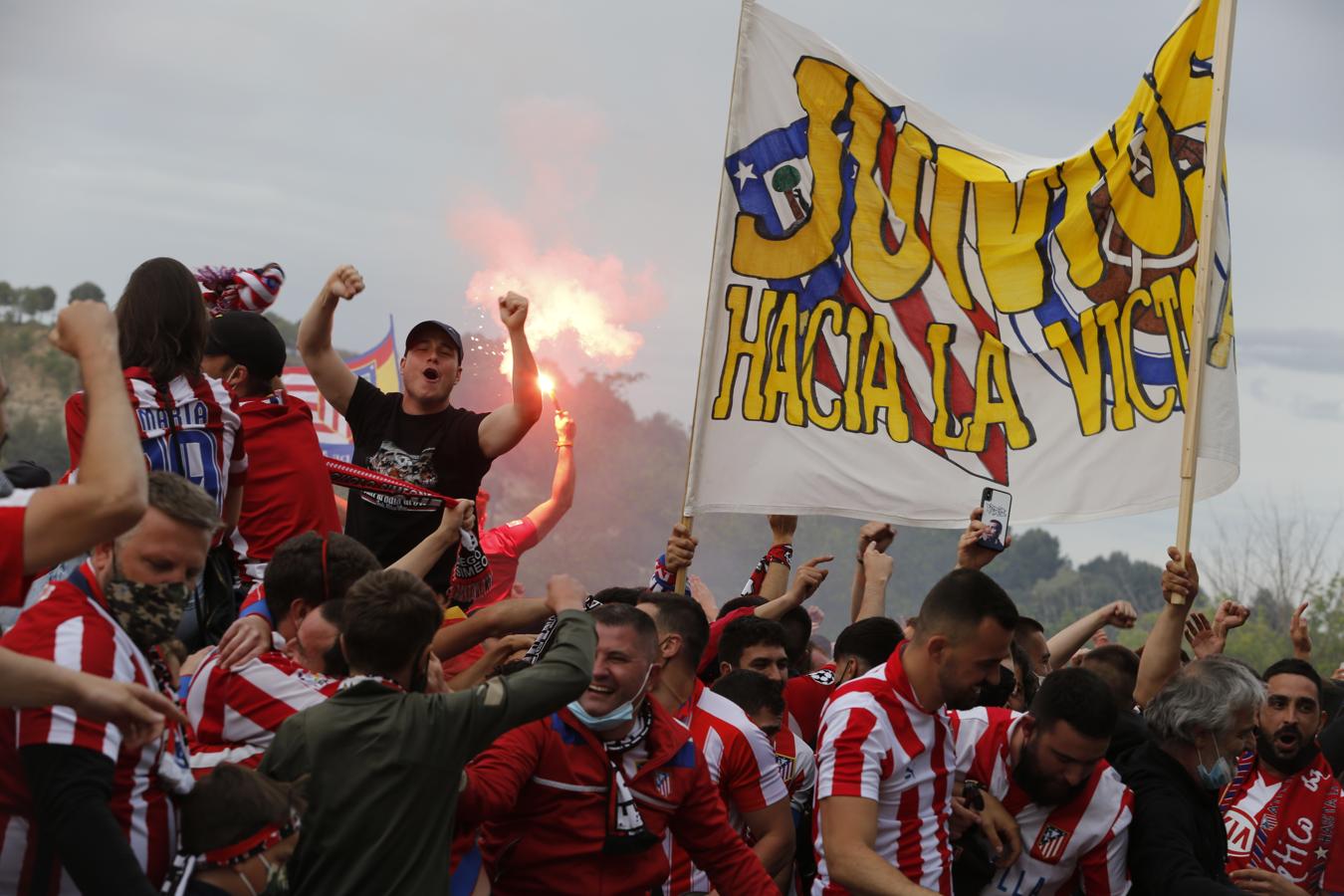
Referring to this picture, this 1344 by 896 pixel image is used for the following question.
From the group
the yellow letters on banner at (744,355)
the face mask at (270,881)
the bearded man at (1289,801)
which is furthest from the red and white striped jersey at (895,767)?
the yellow letters on banner at (744,355)

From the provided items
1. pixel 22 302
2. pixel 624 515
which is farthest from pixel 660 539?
pixel 22 302

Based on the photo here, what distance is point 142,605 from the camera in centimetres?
391

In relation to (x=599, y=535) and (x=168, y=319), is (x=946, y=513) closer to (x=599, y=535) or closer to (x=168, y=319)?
(x=168, y=319)

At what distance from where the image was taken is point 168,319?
545cm

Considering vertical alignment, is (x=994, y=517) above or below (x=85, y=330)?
below

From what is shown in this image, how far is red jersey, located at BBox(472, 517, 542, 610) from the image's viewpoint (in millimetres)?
10930

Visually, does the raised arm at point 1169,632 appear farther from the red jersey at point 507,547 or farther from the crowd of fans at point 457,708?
the red jersey at point 507,547

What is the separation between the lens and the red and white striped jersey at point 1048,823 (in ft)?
19.2

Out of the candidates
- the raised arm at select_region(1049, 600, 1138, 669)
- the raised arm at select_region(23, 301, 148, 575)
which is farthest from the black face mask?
the raised arm at select_region(23, 301, 148, 575)

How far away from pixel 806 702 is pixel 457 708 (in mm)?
3640

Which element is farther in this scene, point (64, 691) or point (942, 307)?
point (942, 307)

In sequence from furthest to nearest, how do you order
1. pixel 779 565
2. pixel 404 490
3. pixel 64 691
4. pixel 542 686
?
1. pixel 779 565
2. pixel 404 490
3. pixel 542 686
4. pixel 64 691

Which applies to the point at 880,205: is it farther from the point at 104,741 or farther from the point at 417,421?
the point at 104,741

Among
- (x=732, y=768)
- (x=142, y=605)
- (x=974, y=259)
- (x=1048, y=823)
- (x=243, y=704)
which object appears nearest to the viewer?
(x=142, y=605)
